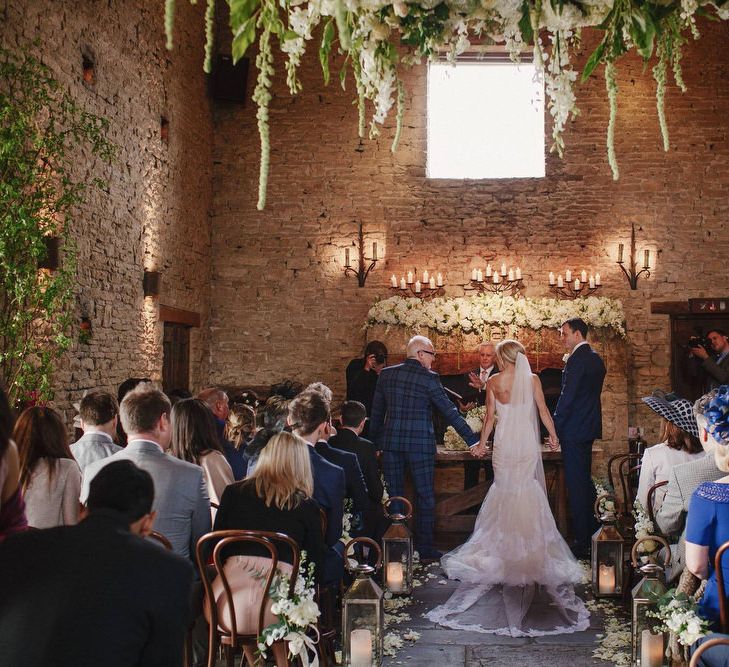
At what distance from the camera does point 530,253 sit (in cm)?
1082

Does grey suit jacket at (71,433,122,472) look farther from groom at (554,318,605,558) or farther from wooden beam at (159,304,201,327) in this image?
wooden beam at (159,304,201,327)

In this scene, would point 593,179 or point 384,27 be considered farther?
point 593,179

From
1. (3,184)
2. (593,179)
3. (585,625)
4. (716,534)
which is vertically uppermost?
(593,179)

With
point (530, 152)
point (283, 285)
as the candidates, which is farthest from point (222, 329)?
point (530, 152)

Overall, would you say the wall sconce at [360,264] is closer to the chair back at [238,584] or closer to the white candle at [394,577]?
the white candle at [394,577]

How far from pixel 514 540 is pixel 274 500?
313 cm

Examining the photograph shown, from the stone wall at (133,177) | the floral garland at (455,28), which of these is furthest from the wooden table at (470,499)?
the floral garland at (455,28)

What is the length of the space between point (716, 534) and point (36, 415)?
8.49ft

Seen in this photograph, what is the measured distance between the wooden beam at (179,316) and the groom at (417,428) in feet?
11.1

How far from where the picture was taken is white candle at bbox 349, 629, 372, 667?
3586mm

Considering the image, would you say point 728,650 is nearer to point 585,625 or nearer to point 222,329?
point 585,625

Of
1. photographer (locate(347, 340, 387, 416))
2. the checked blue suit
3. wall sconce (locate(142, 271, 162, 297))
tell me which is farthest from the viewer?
photographer (locate(347, 340, 387, 416))

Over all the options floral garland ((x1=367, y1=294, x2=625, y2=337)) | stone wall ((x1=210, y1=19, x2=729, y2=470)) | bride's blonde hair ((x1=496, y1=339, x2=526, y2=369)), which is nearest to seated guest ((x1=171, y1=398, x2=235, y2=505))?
bride's blonde hair ((x1=496, y1=339, x2=526, y2=369))

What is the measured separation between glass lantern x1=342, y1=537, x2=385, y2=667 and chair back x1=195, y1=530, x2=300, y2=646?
43 centimetres
